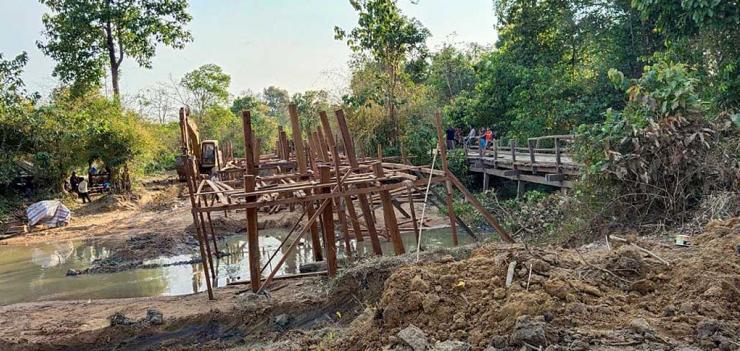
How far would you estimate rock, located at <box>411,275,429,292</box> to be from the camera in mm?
4742

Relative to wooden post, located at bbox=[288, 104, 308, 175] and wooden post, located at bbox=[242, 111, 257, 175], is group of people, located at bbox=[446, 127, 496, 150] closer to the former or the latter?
wooden post, located at bbox=[288, 104, 308, 175]

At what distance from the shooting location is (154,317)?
7.52 meters

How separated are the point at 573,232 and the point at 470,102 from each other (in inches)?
557

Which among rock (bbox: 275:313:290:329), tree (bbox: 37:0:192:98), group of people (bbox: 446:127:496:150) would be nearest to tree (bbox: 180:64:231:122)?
tree (bbox: 37:0:192:98)

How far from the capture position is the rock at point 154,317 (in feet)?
24.5

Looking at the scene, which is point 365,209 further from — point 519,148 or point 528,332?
point 519,148

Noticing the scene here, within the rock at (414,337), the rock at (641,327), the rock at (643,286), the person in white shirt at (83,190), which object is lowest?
the rock at (414,337)

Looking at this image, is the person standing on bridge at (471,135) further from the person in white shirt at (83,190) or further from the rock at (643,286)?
the rock at (643,286)

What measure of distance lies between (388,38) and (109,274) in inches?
565

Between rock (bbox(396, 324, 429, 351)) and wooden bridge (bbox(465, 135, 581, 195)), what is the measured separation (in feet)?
26.0

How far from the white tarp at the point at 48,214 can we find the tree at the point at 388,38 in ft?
40.4

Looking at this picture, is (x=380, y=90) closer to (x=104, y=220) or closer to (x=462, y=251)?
(x=104, y=220)

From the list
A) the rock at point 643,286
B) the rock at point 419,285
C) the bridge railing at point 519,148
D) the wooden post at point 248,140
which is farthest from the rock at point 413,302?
the bridge railing at point 519,148

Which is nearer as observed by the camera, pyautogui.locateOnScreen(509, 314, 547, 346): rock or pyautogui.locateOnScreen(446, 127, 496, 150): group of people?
pyautogui.locateOnScreen(509, 314, 547, 346): rock
